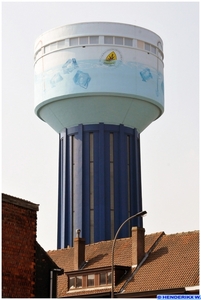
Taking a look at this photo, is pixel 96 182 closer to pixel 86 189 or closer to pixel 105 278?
pixel 86 189

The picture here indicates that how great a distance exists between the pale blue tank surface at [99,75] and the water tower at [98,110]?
0.20 feet

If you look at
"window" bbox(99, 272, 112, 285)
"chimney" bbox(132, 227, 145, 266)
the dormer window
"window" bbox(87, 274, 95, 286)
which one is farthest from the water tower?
"window" bbox(99, 272, 112, 285)

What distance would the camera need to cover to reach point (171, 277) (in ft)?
129

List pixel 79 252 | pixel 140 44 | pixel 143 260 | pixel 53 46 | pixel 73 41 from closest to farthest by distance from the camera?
1. pixel 143 260
2. pixel 79 252
3. pixel 73 41
4. pixel 140 44
5. pixel 53 46

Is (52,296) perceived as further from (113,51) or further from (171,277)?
(113,51)

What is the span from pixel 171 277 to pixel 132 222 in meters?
14.0

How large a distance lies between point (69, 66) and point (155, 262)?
50.0 ft

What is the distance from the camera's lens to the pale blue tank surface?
50812 millimetres

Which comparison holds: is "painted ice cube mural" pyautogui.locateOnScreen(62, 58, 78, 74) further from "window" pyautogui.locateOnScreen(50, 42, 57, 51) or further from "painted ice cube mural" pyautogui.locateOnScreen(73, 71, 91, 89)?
"window" pyautogui.locateOnScreen(50, 42, 57, 51)

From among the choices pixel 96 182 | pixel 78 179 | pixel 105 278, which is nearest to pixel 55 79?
pixel 78 179

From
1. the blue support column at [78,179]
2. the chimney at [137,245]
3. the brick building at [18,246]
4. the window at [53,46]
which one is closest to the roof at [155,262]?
the chimney at [137,245]

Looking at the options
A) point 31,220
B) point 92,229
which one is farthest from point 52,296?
point 92,229

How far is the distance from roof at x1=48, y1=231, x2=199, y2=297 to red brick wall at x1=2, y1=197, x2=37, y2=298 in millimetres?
14027

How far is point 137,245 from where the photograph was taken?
42594mm
